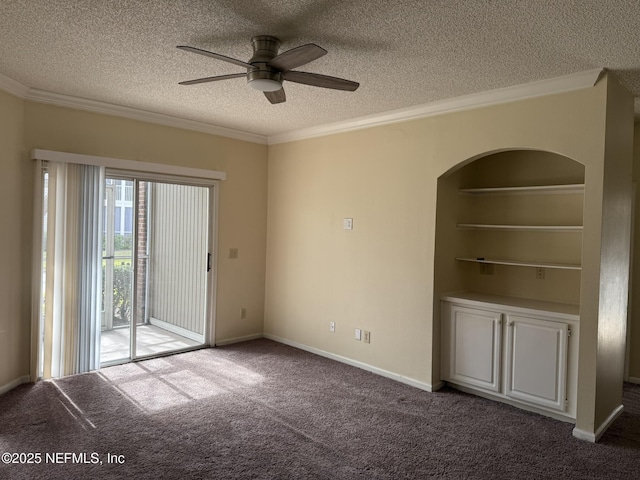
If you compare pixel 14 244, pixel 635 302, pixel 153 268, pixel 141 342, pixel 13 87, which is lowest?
pixel 141 342

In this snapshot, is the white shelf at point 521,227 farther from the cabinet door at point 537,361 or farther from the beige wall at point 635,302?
the beige wall at point 635,302

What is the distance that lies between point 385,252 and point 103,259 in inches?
108

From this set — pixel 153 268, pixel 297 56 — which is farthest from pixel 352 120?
pixel 153 268

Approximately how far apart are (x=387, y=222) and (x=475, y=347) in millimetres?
1379

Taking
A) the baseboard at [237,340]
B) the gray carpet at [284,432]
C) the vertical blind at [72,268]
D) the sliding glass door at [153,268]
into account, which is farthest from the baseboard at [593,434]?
the vertical blind at [72,268]

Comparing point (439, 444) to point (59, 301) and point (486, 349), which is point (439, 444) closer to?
point (486, 349)

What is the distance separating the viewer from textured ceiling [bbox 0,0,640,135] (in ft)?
7.55

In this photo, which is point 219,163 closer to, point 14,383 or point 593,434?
point 14,383

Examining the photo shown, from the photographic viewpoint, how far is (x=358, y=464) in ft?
9.11

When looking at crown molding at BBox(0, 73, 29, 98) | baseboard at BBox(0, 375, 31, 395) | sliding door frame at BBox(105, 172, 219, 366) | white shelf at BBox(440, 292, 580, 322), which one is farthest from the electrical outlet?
crown molding at BBox(0, 73, 29, 98)

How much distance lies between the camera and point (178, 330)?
16.9 feet

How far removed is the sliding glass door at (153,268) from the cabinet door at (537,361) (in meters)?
3.28

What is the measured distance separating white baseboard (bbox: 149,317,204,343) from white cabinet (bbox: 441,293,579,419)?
279cm

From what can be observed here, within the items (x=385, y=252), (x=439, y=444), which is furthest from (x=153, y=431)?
(x=385, y=252)
